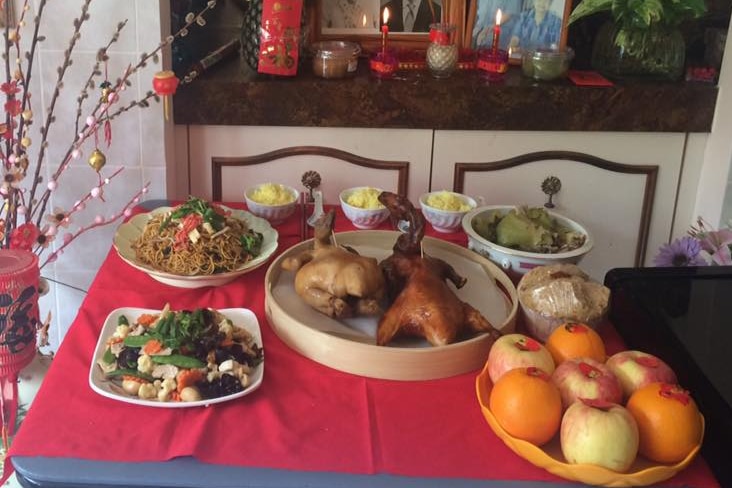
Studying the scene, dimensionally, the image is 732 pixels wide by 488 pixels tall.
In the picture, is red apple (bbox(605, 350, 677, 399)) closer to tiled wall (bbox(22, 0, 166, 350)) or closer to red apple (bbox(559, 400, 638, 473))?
red apple (bbox(559, 400, 638, 473))

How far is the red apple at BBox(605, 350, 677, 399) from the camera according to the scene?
40.8 inches

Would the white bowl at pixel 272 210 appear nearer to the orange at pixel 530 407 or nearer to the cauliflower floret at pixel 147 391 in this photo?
the cauliflower floret at pixel 147 391

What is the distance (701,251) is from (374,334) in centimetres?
75

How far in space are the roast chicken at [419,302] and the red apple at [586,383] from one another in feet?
Result: 0.51

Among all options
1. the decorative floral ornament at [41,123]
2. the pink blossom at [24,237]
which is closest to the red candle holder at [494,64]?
the decorative floral ornament at [41,123]

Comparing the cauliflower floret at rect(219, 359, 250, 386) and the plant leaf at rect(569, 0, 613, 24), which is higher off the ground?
the plant leaf at rect(569, 0, 613, 24)

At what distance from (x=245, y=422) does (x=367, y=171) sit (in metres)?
1.00

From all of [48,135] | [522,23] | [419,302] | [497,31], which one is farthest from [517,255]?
[48,135]

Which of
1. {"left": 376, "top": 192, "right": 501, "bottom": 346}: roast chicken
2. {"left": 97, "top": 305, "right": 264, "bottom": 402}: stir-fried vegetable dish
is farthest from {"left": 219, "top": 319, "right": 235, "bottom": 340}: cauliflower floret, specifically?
→ {"left": 376, "top": 192, "right": 501, "bottom": 346}: roast chicken

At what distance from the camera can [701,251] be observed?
159 cm

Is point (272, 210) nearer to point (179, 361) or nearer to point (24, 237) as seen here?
point (24, 237)

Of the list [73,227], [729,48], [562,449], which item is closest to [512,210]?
[562,449]

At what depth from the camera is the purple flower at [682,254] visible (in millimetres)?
1591

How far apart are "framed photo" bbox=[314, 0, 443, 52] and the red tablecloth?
1.13 meters
